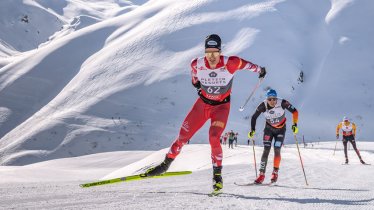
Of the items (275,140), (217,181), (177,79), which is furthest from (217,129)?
(177,79)

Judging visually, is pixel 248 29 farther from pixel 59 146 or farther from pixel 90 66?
pixel 59 146

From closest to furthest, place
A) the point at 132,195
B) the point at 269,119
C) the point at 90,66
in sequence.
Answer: the point at 132,195 → the point at 269,119 → the point at 90,66

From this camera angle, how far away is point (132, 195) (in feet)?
19.3

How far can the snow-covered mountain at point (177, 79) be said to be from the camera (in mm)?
65000

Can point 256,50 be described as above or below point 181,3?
below

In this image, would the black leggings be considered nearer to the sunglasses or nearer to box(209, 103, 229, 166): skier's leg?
box(209, 103, 229, 166): skier's leg

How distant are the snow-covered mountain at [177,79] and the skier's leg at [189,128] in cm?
5305

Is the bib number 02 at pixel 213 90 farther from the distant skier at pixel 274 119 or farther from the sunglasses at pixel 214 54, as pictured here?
the distant skier at pixel 274 119

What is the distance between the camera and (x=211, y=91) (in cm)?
702

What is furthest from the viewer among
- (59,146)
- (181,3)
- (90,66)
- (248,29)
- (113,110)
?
(181,3)

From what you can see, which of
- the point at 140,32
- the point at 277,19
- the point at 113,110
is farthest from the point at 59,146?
the point at 277,19

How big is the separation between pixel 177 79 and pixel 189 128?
6558 cm

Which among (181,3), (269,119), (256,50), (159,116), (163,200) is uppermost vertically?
(181,3)

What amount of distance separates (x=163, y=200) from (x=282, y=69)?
219ft
